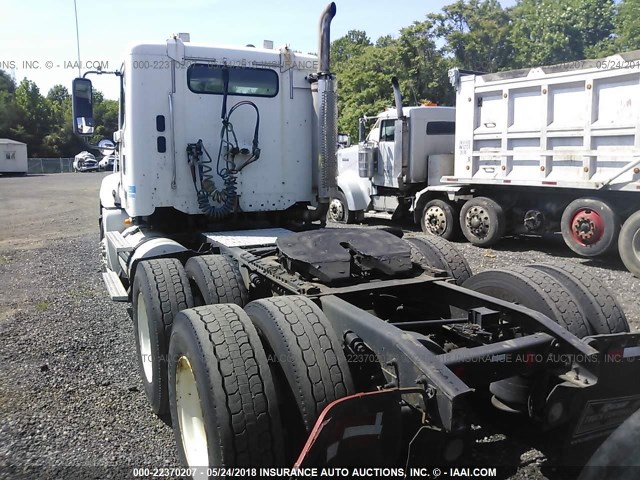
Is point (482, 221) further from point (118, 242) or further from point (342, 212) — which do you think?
point (118, 242)

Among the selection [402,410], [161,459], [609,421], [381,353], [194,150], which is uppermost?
[194,150]

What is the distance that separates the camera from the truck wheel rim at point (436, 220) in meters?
12.1

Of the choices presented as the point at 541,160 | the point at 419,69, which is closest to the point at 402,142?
the point at 541,160

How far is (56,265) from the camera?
9.58m

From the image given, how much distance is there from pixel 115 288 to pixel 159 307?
2.03 meters

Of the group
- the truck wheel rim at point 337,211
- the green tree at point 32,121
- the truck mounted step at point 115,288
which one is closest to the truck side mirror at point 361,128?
the truck wheel rim at point 337,211

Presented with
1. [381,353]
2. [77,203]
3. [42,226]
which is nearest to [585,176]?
[381,353]

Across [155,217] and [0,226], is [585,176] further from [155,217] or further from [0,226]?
[0,226]

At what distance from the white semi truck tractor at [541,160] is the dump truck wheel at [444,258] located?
5.07 meters

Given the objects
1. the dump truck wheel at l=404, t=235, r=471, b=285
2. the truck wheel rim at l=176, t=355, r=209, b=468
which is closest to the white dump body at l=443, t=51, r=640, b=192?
the dump truck wheel at l=404, t=235, r=471, b=285

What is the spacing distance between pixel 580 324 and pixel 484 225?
25.5 feet

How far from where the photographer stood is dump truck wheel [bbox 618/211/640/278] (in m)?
8.39

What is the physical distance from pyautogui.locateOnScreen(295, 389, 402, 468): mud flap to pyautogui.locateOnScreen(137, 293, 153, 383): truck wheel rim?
7.48 feet

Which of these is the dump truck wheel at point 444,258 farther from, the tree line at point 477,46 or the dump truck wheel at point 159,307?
the tree line at point 477,46
